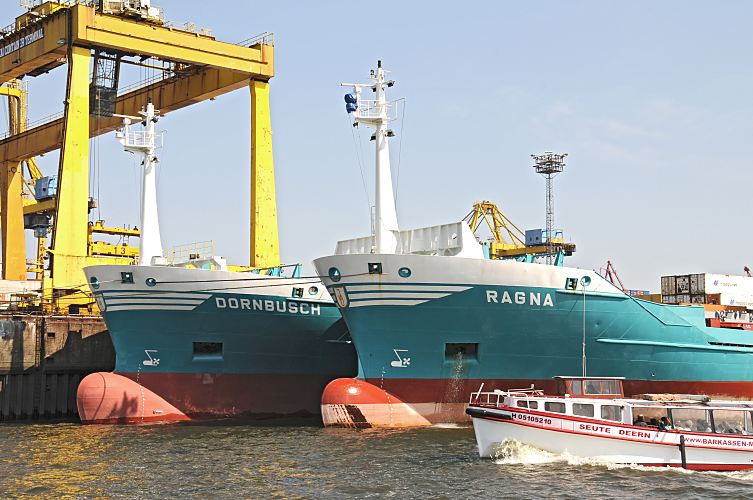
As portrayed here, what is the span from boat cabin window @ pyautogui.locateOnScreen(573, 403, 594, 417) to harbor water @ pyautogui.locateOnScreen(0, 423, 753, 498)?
1.06 metres

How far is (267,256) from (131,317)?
306 inches

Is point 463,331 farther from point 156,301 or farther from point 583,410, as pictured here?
point 156,301

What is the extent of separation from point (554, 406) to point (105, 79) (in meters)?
26.5

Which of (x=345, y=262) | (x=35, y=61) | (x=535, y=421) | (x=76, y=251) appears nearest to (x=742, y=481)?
(x=535, y=421)

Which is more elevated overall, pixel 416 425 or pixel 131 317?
pixel 131 317

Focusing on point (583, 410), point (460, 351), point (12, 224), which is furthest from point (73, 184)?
point (583, 410)

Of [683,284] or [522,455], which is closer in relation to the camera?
[522,455]

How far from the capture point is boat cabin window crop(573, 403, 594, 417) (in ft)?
70.1

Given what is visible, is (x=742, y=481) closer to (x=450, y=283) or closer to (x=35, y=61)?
(x=450, y=283)

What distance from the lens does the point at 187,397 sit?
3189cm

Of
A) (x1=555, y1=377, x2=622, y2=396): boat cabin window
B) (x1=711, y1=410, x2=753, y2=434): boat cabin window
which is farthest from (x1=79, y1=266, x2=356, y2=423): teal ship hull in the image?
(x1=711, y1=410, x2=753, y2=434): boat cabin window

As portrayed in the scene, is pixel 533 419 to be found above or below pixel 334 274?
below

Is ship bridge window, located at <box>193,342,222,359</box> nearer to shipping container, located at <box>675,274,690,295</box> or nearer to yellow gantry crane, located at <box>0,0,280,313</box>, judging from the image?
yellow gantry crane, located at <box>0,0,280,313</box>

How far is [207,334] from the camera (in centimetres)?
3170
